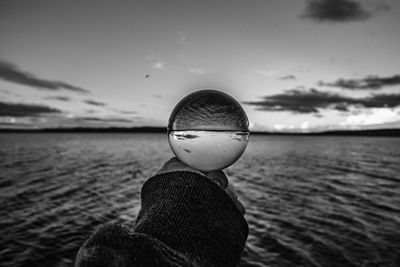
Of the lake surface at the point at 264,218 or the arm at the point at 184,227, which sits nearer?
the arm at the point at 184,227

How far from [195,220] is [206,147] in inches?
21.7

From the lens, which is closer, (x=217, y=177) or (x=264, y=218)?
(x=217, y=177)

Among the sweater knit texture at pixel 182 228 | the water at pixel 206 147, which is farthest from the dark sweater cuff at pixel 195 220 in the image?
the water at pixel 206 147

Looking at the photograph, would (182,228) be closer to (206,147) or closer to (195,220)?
(195,220)

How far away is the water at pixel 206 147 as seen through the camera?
1.92 metres

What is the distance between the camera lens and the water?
192 centimetres

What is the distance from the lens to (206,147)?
75.7 inches

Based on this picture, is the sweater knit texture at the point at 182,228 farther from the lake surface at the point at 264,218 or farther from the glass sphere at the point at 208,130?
the lake surface at the point at 264,218

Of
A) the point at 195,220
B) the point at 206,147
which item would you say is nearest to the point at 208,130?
the point at 206,147

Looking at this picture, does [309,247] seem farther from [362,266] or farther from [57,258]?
[57,258]

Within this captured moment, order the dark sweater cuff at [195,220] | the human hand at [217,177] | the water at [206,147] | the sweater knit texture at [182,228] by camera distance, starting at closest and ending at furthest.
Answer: the sweater knit texture at [182,228] < the dark sweater cuff at [195,220] < the human hand at [217,177] < the water at [206,147]

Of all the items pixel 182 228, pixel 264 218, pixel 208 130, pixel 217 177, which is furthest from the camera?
pixel 264 218

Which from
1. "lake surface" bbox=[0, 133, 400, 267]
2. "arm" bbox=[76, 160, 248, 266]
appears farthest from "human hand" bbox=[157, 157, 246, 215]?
"lake surface" bbox=[0, 133, 400, 267]

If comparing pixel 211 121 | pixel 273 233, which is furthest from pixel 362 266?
pixel 211 121
